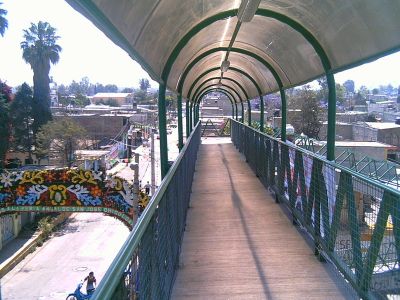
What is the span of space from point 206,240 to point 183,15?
2867 millimetres

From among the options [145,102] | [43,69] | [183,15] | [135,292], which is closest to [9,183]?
[183,15]

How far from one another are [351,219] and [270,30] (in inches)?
145

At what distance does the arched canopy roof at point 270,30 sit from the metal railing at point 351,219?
1.24 metres

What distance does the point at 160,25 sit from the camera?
4348 millimetres

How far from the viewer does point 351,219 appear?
3.97 m

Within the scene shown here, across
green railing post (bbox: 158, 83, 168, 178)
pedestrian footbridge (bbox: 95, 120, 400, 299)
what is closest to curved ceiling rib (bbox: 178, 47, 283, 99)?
pedestrian footbridge (bbox: 95, 120, 400, 299)

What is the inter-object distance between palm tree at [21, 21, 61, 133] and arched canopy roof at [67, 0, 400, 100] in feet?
128

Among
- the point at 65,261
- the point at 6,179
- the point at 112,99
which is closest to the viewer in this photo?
the point at 6,179

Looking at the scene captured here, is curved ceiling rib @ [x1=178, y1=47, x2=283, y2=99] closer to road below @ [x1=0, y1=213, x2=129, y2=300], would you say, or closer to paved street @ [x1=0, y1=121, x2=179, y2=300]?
road below @ [x1=0, y1=213, x2=129, y2=300]

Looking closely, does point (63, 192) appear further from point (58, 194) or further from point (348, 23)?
point (348, 23)

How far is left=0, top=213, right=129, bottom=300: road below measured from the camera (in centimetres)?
2098

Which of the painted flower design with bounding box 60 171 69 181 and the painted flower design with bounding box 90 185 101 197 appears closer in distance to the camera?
the painted flower design with bounding box 90 185 101 197

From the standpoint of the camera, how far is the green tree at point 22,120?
40.3 m

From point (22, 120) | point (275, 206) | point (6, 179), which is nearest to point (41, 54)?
point (22, 120)
